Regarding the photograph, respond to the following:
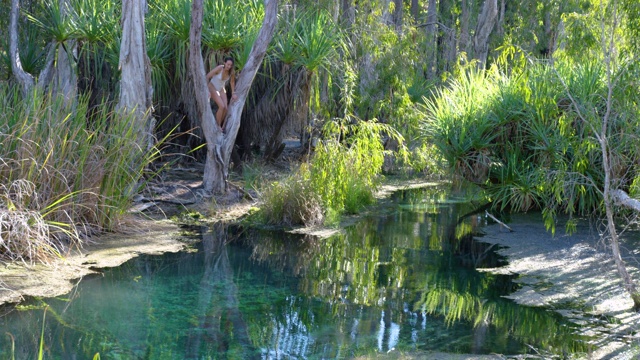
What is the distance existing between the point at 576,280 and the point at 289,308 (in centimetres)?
303

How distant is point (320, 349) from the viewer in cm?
593

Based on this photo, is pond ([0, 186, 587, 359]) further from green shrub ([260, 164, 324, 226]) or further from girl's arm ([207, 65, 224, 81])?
girl's arm ([207, 65, 224, 81])

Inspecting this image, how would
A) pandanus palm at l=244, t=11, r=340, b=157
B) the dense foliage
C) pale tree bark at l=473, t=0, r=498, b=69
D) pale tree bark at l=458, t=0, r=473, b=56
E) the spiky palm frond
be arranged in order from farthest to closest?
pale tree bark at l=458, t=0, r=473, b=56
pale tree bark at l=473, t=0, r=498, b=69
pandanus palm at l=244, t=11, r=340, b=157
the spiky palm frond
the dense foliage

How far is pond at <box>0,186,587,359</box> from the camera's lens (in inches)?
233

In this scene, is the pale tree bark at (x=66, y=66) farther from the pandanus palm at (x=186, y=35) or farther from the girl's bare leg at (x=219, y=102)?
the girl's bare leg at (x=219, y=102)

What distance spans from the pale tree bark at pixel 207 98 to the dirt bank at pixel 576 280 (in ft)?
13.4

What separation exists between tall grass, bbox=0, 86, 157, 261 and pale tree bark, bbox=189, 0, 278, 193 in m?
2.36

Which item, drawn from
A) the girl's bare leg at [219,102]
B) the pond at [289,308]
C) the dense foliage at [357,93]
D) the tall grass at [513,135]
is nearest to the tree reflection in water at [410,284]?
the pond at [289,308]

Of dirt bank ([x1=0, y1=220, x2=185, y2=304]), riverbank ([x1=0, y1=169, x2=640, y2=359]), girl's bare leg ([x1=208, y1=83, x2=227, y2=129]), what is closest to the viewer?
riverbank ([x1=0, y1=169, x2=640, y2=359])

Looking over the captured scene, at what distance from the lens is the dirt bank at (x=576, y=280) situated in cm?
633

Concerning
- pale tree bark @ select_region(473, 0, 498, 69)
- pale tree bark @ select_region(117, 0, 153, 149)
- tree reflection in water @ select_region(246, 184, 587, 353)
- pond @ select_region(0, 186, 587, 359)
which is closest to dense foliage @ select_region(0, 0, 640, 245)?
pale tree bark @ select_region(117, 0, 153, 149)

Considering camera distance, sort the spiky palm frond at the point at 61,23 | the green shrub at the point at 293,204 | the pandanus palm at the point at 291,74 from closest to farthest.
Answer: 1. the green shrub at the point at 293,204
2. the spiky palm frond at the point at 61,23
3. the pandanus palm at the point at 291,74

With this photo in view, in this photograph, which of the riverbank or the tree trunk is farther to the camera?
the tree trunk

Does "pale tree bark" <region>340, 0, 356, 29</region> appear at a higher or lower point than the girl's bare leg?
higher
